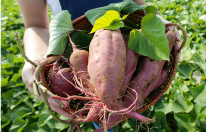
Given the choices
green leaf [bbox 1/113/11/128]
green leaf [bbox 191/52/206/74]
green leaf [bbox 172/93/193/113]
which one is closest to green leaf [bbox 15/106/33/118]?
green leaf [bbox 1/113/11/128]

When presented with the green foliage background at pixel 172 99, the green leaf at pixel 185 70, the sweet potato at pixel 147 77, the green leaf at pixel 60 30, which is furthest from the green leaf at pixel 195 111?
the green leaf at pixel 60 30

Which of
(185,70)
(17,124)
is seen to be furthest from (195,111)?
(17,124)

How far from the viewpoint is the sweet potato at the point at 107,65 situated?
0.65 meters

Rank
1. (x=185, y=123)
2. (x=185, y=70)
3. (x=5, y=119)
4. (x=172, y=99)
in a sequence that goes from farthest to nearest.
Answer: (x=5, y=119) < (x=185, y=70) < (x=172, y=99) < (x=185, y=123)

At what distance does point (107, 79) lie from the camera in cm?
65

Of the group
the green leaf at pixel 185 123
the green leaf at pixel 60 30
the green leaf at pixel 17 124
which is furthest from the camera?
the green leaf at pixel 17 124

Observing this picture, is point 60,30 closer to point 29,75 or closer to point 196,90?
point 29,75

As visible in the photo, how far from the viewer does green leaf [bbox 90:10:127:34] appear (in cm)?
74

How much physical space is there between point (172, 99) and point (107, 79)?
876 millimetres

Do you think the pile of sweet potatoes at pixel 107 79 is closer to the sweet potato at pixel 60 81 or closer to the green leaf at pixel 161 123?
the sweet potato at pixel 60 81

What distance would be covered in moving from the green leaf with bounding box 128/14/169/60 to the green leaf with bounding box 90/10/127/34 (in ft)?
0.28

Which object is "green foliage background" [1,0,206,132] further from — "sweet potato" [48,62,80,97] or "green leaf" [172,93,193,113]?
"sweet potato" [48,62,80,97]

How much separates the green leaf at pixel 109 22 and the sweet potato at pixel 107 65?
32mm

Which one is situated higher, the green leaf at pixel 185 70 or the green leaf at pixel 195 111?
the green leaf at pixel 185 70
